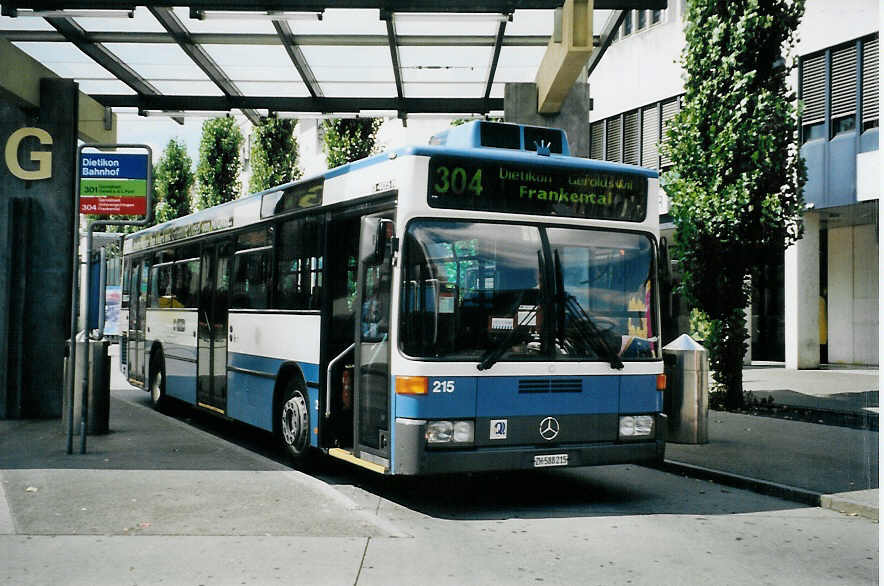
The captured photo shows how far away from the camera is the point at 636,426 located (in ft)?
26.8

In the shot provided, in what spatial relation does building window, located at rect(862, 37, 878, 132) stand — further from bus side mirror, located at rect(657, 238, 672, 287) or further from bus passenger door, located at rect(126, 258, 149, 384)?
bus passenger door, located at rect(126, 258, 149, 384)

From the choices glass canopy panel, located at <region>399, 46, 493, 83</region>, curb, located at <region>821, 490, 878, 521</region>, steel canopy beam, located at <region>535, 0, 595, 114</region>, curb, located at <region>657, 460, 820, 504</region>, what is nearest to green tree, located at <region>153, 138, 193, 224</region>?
glass canopy panel, located at <region>399, 46, 493, 83</region>

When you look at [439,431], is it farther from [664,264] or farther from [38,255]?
[38,255]

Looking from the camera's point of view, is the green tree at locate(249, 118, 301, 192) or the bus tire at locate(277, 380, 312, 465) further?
the green tree at locate(249, 118, 301, 192)

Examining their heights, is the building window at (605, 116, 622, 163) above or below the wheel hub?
above

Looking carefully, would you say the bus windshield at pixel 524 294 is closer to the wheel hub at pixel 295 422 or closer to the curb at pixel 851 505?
the curb at pixel 851 505

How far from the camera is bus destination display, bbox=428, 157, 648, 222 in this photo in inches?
303

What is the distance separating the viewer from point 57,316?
1335 centimetres

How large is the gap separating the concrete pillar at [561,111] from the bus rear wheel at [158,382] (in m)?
6.73

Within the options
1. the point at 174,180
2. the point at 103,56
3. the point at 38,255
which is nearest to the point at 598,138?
the point at 103,56

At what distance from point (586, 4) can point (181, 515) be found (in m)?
7.82

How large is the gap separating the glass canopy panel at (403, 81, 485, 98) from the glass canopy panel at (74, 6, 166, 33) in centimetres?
445

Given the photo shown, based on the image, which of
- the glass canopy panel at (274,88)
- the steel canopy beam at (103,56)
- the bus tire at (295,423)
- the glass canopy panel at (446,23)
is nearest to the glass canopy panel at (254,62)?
the glass canopy panel at (274,88)

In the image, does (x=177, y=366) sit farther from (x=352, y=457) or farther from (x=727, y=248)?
(x=727, y=248)
